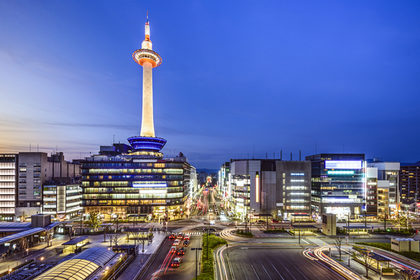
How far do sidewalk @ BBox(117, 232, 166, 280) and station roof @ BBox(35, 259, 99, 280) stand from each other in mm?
5612

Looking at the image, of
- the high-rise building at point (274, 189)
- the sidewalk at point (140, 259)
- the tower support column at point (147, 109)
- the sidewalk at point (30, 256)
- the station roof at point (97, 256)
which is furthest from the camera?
the tower support column at point (147, 109)

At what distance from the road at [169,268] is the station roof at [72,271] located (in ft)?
29.5

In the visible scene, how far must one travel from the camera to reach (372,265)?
42.4 metres

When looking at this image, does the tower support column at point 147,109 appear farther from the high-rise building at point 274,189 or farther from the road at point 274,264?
the road at point 274,264

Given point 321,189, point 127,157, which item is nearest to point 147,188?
point 127,157

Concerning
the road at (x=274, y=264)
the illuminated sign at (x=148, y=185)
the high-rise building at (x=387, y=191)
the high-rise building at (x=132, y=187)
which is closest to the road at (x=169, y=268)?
the road at (x=274, y=264)

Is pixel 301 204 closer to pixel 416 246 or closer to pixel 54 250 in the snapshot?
pixel 416 246

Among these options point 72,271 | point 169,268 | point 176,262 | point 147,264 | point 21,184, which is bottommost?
point 147,264

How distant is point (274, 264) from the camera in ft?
149

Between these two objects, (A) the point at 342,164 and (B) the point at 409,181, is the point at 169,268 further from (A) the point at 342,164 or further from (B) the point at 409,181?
(B) the point at 409,181

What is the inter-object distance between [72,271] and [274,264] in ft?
114

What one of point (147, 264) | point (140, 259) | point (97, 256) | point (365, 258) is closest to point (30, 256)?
point (97, 256)

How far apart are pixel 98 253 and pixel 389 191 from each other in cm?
11928

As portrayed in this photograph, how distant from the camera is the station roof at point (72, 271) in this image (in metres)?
30.8
